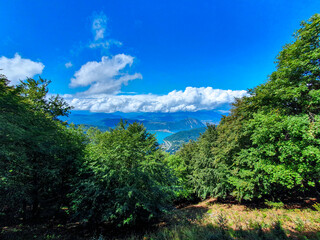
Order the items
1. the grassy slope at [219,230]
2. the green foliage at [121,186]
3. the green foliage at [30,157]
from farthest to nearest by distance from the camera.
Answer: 1. the green foliage at [121,186]
2. the green foliage at [30,157]
3. the grassy slope at [219,230]

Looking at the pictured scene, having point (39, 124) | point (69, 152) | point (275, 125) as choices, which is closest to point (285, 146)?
point (275, 125)

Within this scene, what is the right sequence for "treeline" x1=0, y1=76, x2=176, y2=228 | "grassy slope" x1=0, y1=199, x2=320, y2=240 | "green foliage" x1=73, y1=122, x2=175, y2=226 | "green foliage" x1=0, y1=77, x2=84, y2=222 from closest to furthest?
"grassy slope" x1=0, y1=199, x2=320, y2=240 < "green foliage" x1=0, y1=77, x2=84, y2=222 < "treeline" x1=0, y1=76, x2=176, y2=228 < "green foliage" x1=73, y1=122, x2=175, y2=226

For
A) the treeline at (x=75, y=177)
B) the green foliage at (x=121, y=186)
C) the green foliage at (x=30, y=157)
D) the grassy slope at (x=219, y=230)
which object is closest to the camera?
the grassy slope at (x=219, y=230)

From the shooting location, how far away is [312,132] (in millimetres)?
8055

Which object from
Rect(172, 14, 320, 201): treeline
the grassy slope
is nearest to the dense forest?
Rect(172, 14, 320, 201): treeline

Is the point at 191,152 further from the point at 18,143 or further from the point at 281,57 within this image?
the point at 18,143

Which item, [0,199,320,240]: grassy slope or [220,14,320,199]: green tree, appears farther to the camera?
[220,14,320,199]: green tree

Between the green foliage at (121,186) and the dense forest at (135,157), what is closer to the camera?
the dense forest at (135,157)

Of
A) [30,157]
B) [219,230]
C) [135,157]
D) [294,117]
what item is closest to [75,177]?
[30,157]

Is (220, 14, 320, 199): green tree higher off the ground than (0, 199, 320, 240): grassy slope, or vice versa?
(220, 14, 320, 199): green tree

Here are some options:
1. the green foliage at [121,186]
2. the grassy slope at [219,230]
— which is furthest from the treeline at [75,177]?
the grassy slope at [219,230]

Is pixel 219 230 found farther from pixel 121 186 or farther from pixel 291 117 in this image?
pixel 291 117

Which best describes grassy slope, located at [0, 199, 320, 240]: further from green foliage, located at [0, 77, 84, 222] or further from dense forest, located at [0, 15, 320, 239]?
green foliage, located at [0, 77, 84, 222]

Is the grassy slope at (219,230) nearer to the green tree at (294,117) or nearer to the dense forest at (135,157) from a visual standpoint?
the dense forest at (135,157)
